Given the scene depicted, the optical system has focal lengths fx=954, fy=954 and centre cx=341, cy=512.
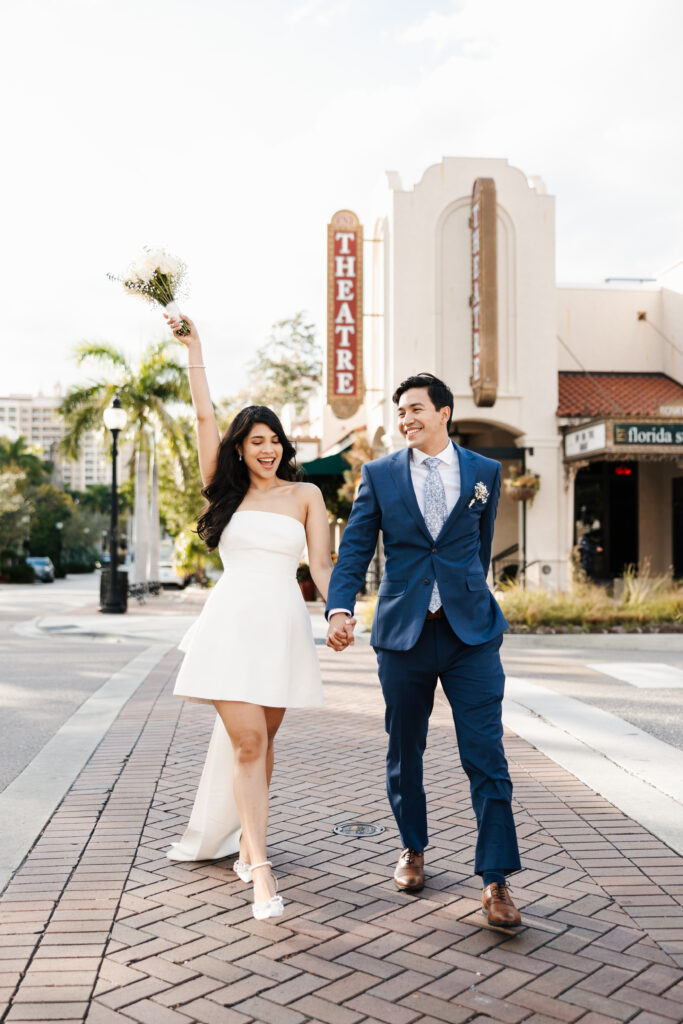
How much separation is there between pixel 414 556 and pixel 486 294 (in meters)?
15.3

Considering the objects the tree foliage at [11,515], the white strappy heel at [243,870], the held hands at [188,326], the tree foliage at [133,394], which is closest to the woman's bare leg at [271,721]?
the white strappy heel at [243,870]

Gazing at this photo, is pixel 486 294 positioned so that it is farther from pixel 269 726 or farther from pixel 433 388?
pixel 269 726

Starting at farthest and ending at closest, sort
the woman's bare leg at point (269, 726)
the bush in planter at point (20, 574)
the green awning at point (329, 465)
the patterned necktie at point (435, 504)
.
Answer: the bush in planter at point (20, 574), the green awning at point (329, 465), the woman's bare leg at point (269, 726), the patterned necktie at point (435, 504)

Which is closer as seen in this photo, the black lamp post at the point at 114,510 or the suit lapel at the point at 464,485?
the suit lapel at the point at 464,485

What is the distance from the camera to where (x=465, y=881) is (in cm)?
393

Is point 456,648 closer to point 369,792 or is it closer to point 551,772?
point 369,792

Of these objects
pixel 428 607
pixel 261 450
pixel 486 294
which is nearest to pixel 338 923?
pixel 428 607

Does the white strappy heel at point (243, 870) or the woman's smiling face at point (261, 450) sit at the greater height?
the woman's smiling face at point (261, 450)

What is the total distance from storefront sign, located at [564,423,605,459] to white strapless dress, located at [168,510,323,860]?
14.1 m

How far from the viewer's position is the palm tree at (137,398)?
2516 centimetres

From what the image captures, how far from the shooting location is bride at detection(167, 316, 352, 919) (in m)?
3.73

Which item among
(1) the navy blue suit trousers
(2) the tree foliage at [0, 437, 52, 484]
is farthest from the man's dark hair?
(2) the tree foliage at [0, 437, 52, 484]

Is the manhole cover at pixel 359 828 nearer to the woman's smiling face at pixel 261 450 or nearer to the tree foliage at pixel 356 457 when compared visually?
the woman's smiling face at pixel 261 450

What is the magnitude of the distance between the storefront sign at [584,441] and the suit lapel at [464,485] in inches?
546
